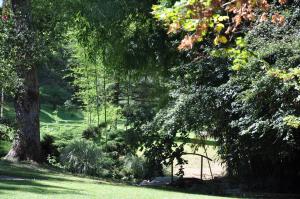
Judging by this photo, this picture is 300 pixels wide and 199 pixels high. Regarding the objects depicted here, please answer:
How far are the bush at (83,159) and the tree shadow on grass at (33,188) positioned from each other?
782cm

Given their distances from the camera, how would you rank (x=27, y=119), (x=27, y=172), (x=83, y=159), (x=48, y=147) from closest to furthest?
(x=27, y=172)
(x=27, y=119)
(x=83, y=159)
(x=48, y=147)

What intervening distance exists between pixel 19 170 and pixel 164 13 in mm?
14386

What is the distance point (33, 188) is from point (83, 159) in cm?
933

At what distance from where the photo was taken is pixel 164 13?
10.9 ft

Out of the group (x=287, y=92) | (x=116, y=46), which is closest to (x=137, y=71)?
(x=116, y=46)

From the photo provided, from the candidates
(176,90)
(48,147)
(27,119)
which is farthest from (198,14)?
(48,147)

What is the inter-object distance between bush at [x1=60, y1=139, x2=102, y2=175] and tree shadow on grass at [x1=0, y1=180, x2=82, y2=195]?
25.7ft

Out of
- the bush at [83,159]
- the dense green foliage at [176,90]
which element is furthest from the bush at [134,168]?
the bush at [83,159]

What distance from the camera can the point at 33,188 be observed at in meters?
11.8

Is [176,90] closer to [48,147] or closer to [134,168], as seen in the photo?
[134,168]

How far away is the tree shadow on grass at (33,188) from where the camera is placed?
11226mm

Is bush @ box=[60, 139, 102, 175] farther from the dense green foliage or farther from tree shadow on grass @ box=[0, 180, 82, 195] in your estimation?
tree shadow on grass @ box=[0, 180, 82, 195]

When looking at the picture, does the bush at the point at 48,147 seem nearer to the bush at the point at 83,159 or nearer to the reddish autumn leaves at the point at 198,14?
the bush at the point at 83,159

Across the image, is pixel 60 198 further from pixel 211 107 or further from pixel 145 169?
pixel 145 169
